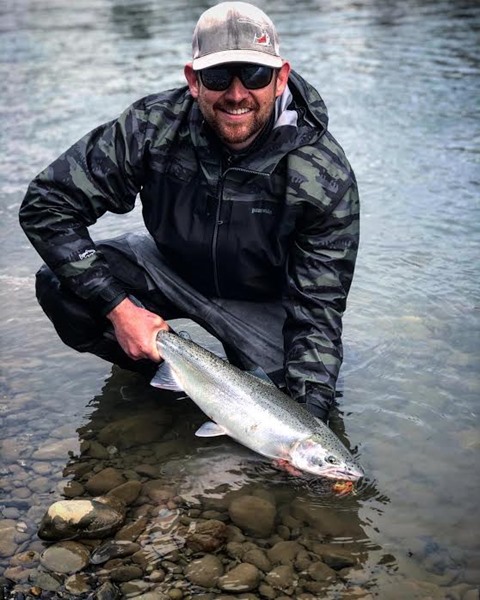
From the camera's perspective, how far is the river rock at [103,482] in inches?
166

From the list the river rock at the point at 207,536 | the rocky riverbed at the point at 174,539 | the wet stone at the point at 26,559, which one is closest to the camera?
the rocky riverbed at the point at 174,539

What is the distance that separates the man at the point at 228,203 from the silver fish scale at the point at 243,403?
0.18m

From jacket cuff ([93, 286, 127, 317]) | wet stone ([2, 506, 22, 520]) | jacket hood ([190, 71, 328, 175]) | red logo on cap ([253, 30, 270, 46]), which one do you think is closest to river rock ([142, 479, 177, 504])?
wet stone ([2, 506, 22, 520])

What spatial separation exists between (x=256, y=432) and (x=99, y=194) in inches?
63.7

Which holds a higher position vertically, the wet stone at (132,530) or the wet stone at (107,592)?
the wet stone at (107,592)

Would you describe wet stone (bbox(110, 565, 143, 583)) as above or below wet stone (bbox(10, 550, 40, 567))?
below

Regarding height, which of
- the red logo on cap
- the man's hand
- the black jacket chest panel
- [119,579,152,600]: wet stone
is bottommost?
[119,579,152,600]: wet stone

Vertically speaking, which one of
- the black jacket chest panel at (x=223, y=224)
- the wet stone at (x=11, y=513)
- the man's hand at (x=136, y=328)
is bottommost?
the wet stone at (x=11, y=513)

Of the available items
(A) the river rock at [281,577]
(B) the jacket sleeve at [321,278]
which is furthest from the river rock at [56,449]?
(A) the river rock at [281,577]

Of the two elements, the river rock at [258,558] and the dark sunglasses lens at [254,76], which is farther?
the dark sunglasses lens at [254,76]

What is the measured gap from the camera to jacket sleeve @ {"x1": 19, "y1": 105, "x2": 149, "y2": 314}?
4.61m

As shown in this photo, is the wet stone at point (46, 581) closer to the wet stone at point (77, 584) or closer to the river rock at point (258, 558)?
the wet stone at point (77, 584)

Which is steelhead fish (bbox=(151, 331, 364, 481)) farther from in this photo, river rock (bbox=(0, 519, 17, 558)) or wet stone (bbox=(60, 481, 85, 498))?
river rock (bbox=(0, 519, 17, 558))

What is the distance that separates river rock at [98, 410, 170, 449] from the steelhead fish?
431 mm
